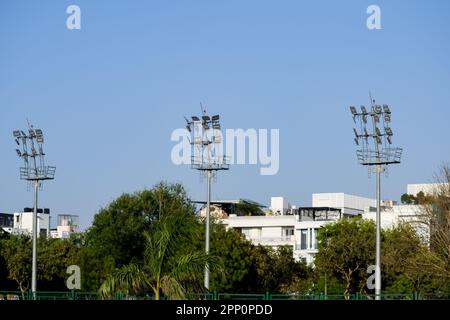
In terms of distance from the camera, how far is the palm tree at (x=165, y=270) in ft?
104

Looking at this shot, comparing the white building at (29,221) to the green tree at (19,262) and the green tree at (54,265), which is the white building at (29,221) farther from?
the green tree at (54,265)

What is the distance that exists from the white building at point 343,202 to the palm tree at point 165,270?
9212cm

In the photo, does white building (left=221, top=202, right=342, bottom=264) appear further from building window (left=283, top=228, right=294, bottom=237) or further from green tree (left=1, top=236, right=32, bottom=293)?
green tree (left=1, top=236, right=32, bottom=293)

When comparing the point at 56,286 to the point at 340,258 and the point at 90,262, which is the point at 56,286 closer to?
the point at 90,262

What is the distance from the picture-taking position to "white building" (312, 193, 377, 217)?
416 ft

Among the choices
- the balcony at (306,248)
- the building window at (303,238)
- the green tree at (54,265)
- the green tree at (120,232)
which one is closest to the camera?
the green tree at (120,232)

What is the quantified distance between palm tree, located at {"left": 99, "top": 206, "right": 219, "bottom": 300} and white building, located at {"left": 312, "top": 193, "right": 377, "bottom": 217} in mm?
92116

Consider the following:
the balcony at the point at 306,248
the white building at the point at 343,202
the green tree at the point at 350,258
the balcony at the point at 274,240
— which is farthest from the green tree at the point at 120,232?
the white building at the point at 343,202

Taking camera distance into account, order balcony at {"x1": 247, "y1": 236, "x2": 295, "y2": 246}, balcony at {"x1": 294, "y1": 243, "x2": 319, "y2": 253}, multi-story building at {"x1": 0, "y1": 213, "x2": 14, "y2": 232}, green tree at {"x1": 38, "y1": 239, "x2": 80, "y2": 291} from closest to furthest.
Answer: green tree at {"x1": 38, "y1": 239, "x2": 80, "y2": 291}, balcony at {"x1": 294, "y1": 243, "x2": 319, "y2": 253}, balcony at {"x1": 247, "y1": 236, "x2": 295, "y2": 246}, multi-story building at {"x1": 0, "y1": 213, "x2": 14, "y2": 232}

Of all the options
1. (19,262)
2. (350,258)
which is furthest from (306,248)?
(19,262)

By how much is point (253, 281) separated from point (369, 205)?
186 feet

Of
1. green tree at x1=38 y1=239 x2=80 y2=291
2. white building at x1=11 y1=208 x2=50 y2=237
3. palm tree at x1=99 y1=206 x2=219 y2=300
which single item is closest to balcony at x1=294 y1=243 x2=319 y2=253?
green tree at x1=38 y1=239 x2=80 y2=291

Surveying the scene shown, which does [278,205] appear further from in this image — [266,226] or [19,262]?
[19,262]
